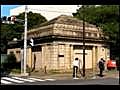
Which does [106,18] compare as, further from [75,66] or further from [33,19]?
[33,19]

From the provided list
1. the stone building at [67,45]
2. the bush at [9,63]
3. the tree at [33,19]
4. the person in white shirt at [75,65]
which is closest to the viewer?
the bush at [9,63]

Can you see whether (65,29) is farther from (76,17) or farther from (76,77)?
(76,77)

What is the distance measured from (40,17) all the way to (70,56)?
3.22 meters

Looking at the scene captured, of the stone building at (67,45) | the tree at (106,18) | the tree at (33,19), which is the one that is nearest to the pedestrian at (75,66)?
the stone building at (67,45)

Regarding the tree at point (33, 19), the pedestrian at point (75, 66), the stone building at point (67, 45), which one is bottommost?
the pedestrian at point (75, 66)

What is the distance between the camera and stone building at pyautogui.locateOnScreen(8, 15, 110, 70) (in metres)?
12.3

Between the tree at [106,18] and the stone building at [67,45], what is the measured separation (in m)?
0.35

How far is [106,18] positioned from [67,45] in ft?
12.9

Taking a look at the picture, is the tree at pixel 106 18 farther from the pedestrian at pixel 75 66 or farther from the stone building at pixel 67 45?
the pedestrian at pixel 75 66

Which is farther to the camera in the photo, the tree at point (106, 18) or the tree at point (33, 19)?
the tree at point (33, 19)

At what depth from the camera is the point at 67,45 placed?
1466 cm

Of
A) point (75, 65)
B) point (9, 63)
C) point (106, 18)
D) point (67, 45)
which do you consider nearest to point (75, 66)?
point (75, 65)

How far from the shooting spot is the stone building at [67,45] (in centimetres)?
1231

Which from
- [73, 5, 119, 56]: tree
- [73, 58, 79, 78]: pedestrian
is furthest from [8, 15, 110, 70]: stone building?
[73, 5, 119, 56]: tree
